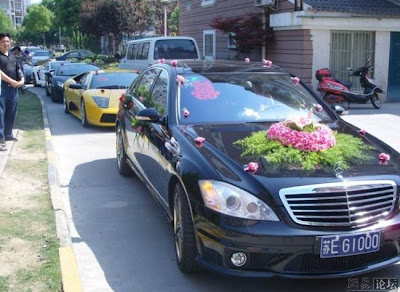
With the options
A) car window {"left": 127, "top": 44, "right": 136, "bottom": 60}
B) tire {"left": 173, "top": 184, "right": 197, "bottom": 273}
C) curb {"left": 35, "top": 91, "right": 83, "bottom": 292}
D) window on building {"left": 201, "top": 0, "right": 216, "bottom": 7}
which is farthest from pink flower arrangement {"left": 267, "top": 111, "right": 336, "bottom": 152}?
window on building {"left": 201, "top": 0, "right": 216, "bottom": 7}

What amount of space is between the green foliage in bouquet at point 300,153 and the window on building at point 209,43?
18.3 metres

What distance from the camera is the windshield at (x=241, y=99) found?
5023 mm

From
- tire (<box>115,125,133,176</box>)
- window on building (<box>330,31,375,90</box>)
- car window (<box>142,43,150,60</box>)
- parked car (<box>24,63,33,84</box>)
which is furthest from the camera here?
parked car (<box>24,63,33,84</box>)

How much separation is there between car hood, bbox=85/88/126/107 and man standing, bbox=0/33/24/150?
2.45 meters

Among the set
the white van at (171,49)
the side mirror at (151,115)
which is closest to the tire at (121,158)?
the side mirror at (151,115)

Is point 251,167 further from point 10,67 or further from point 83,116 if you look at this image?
point 83,116

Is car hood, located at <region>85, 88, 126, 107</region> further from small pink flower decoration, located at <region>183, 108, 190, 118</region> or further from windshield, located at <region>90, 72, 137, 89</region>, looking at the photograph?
small pink flower decoration, located at <region>183, 108, 190, 118</region>

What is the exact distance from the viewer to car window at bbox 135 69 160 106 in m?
6.09

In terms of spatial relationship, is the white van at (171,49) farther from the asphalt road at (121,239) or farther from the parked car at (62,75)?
the asphalt road at (121,239)

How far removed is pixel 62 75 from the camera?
17094mm

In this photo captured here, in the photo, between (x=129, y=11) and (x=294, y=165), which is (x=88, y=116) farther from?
(x=129, y=11)

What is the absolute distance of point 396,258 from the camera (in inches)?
152

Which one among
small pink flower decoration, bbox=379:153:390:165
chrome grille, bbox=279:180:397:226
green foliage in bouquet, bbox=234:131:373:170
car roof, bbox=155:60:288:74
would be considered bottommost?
chrome grille, bbox=279:180:397:226

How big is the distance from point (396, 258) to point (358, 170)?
67 cm
